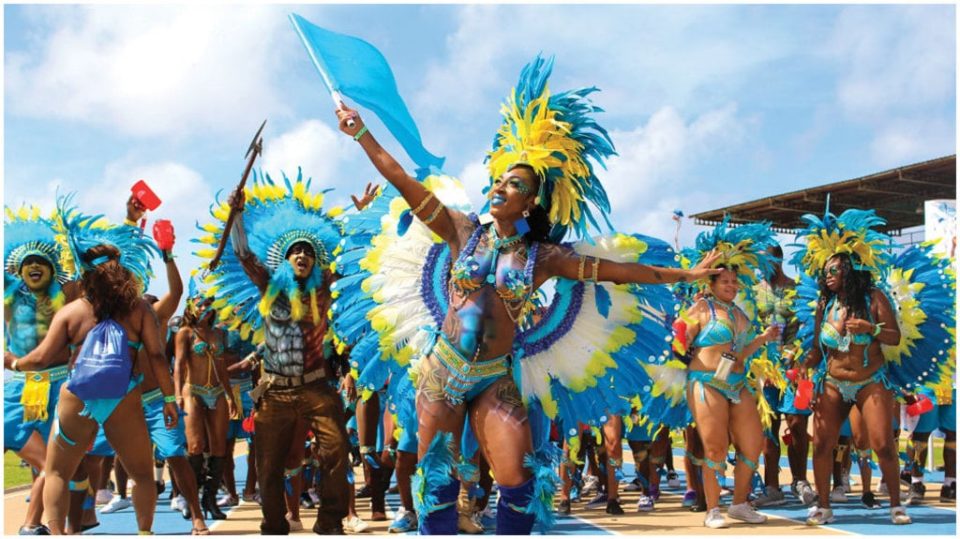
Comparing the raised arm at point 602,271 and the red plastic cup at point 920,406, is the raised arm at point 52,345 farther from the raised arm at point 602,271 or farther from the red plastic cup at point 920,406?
the red plastic cup at point 920,406

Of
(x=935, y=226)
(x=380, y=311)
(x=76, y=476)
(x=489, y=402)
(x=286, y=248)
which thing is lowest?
(x=76, y=476)

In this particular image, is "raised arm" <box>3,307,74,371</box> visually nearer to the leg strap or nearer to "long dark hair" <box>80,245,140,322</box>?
"long dark hair" <box>80,245,140,322</box>

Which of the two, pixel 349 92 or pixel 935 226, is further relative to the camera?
pixel 935 226

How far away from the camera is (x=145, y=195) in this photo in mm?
6379

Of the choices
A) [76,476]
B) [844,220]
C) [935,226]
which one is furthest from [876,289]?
[935,226]

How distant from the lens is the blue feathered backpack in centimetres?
565

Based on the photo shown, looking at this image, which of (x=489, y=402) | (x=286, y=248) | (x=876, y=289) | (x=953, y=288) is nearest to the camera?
(x=489, y=402)

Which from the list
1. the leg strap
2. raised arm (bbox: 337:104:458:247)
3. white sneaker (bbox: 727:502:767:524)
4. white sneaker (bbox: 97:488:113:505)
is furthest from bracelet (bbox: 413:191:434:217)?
white sneaker (bbox: 97:488:113:505)

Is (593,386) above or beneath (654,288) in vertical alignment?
beneath

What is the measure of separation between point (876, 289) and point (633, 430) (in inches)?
106

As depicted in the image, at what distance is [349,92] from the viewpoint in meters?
4.96

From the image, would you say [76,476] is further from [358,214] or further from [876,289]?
[876,289]

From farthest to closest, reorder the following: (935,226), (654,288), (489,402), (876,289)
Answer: (935,226), (876,289), (654,288), (489,402)

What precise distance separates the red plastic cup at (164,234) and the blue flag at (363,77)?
1906 mm
